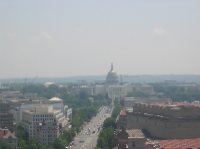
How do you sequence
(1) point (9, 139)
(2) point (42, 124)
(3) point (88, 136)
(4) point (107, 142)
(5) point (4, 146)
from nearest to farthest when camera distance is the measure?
(5) point (4, 146)
(4) point (107, 142)
(1) point (9, 139)
(2) point (42, 124)
(3) point (88, 136)

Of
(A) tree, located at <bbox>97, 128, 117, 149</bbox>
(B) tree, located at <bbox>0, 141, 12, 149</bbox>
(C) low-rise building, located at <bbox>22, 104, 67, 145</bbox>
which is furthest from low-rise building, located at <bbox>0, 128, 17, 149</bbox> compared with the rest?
(A) tree, located at <bbox>97, 128, 117, 149</bbox>

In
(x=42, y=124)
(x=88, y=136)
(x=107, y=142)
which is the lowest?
(x=88, y=136)

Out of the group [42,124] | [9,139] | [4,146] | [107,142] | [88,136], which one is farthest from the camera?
[88,136]

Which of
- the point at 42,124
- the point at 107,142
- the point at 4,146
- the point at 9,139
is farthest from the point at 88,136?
the point at 4,146

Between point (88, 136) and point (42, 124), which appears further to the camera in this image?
point (88, 136)

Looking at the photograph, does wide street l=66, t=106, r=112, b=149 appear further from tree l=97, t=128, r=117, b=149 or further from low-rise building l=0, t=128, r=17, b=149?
low-rise building l=0, t=128, r=17, b=149

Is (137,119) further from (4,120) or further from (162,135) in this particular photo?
(4,120)

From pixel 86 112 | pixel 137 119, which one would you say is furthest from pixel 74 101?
pixel 137 119

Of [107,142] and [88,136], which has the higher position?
[107,142]

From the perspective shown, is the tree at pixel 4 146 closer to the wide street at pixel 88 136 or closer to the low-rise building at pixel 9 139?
the low-rise building at pixel 9 139

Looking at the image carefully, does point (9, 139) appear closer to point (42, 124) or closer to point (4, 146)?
point (4, 146)

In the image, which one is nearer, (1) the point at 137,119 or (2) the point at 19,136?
(1) the point at 137,119
